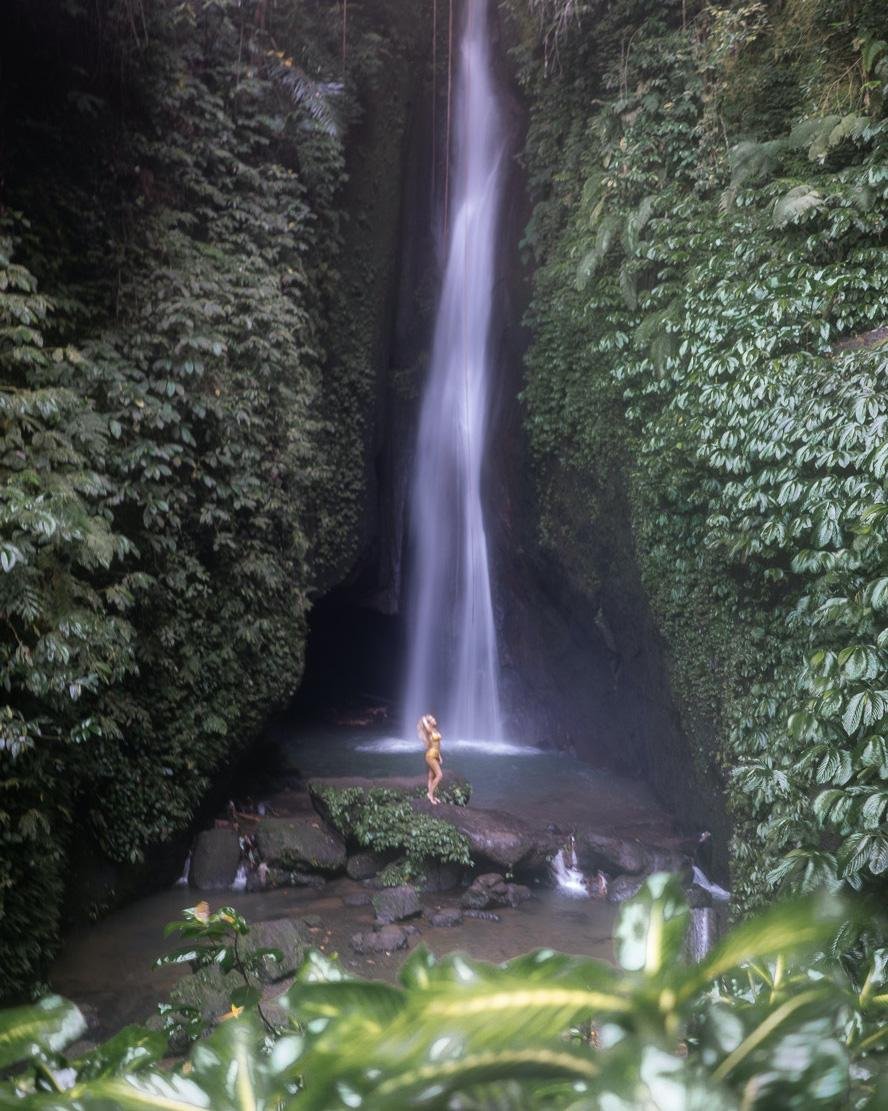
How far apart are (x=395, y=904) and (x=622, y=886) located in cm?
217

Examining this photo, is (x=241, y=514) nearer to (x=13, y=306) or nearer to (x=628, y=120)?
(x=13, y=306)

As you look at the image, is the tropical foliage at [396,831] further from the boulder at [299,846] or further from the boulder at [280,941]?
the boulder at [280,941]

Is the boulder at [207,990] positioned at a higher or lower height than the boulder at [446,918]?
higher

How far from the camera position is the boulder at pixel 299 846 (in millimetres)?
8203

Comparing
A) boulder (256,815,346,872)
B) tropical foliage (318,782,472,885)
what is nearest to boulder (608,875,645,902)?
tropical foliage (318,782,472,885)

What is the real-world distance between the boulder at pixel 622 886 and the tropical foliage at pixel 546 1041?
7345 mm

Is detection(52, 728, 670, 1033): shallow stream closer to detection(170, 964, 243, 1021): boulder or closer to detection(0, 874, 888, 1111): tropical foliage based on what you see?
detection(170, 964, 243, 1021): boulder

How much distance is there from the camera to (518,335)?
485 inches

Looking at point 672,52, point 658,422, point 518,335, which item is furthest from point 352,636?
point 672,52

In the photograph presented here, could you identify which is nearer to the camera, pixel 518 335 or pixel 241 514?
pixel 241 514

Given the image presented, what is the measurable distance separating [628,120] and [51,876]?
9311 millimetres

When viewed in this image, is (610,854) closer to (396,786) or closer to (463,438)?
(396,786)

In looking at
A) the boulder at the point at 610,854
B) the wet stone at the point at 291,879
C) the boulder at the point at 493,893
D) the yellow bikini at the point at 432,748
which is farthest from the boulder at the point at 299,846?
the boulder at the point at 610,854

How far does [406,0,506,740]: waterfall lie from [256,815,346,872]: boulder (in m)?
5.86
